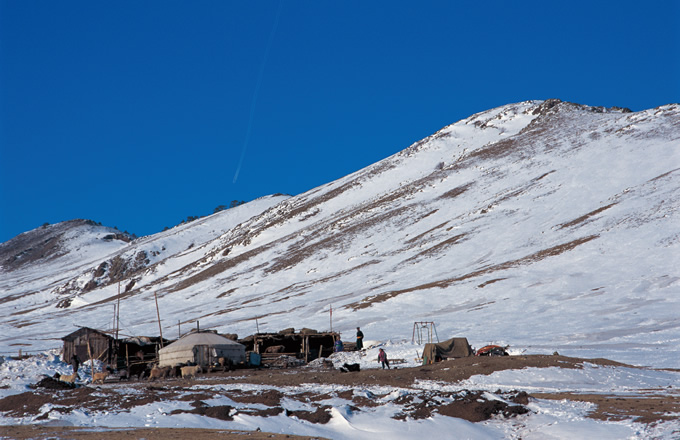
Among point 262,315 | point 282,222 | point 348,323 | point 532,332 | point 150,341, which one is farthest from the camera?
point 282,222

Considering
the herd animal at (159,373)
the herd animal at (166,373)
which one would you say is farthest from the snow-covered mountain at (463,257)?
the herd animal at (159,373)

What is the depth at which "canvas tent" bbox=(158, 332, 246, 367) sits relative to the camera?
46.4 metres

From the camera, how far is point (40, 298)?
163 m

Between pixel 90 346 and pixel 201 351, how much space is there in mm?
12383

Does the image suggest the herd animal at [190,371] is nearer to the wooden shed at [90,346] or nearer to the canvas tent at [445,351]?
the wooden shed at [90,346]

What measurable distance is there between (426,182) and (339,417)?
12723 centimetres

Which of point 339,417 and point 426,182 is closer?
point 339,417

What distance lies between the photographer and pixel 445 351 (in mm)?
40156

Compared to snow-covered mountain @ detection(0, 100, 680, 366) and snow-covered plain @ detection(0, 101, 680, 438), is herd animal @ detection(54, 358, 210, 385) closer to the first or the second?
snow-covered plain @ detection(0, 101, 680, 438)

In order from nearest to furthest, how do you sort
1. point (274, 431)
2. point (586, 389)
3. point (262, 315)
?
1. point (274, 431)
2. point (586, 389)
3. point (262, 315)

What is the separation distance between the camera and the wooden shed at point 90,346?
5206 cm

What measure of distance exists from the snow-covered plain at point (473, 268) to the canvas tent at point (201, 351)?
915 centimetres

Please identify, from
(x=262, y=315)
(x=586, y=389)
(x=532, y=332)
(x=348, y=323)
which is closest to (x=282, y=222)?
(x=262, y=315)

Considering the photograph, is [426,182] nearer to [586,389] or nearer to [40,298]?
[40,298]
